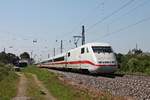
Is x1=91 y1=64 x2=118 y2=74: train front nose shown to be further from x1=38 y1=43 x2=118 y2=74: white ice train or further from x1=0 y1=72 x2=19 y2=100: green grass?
x1=0 y1=72 x2=19 y2=100: green grass

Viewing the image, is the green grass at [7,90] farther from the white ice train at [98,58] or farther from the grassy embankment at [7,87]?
the white ice train at [98,58]

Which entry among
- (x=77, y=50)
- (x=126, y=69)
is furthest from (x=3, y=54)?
(x=77, y=50)

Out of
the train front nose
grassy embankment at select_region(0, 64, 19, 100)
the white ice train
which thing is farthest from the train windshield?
grassy embankment at select_region(0, 64, 19, 100)

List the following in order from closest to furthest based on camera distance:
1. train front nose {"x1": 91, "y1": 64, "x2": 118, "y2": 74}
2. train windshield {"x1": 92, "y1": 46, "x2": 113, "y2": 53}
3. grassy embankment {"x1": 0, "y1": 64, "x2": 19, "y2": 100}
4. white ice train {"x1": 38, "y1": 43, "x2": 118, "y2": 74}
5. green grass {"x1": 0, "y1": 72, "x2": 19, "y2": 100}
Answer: green grass {"x1": 0, "y1": 72, "x2": 19, "y2": 100} < grassy embankment {"x1": 0, "y1": 64, "x2": 19, "y2": 100} < train front nose {"x1": 91, "y1": 64, "x2": 118, "y2": 74} < white ice train {"x1": 38, "y1": 43, "x2": 118, "y2": 74} < train windshield {"x1": 92, "y1": 46, "x2": 113, "y2": 53}

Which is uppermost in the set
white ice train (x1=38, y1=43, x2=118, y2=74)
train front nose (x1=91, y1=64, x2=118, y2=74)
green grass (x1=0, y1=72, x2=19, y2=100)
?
white ice train (x1=38, y1=43, x2=118, y2=74)

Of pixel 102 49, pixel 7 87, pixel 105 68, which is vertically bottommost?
pixel 7 87

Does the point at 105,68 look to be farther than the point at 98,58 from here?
No

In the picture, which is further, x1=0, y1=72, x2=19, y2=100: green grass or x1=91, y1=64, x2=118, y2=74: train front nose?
x1=91, y1=64, x2=118, y2=74: train front nose

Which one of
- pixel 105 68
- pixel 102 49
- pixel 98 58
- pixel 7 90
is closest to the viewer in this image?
pixel 7 90

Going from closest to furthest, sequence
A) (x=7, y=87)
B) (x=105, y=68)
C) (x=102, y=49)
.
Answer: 1. (x=7, y=87)
2. (x=105, y=68)
3. (x=102, y=49)

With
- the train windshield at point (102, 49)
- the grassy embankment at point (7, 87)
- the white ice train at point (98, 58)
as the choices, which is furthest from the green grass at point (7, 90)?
the train windshield at point (102, 49)

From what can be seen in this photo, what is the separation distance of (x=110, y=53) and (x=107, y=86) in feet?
35.9

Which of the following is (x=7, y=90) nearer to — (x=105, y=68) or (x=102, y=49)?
Result: (x=105, y=68)

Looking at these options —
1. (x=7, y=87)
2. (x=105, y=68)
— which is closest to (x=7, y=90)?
(x=7, y=87)
